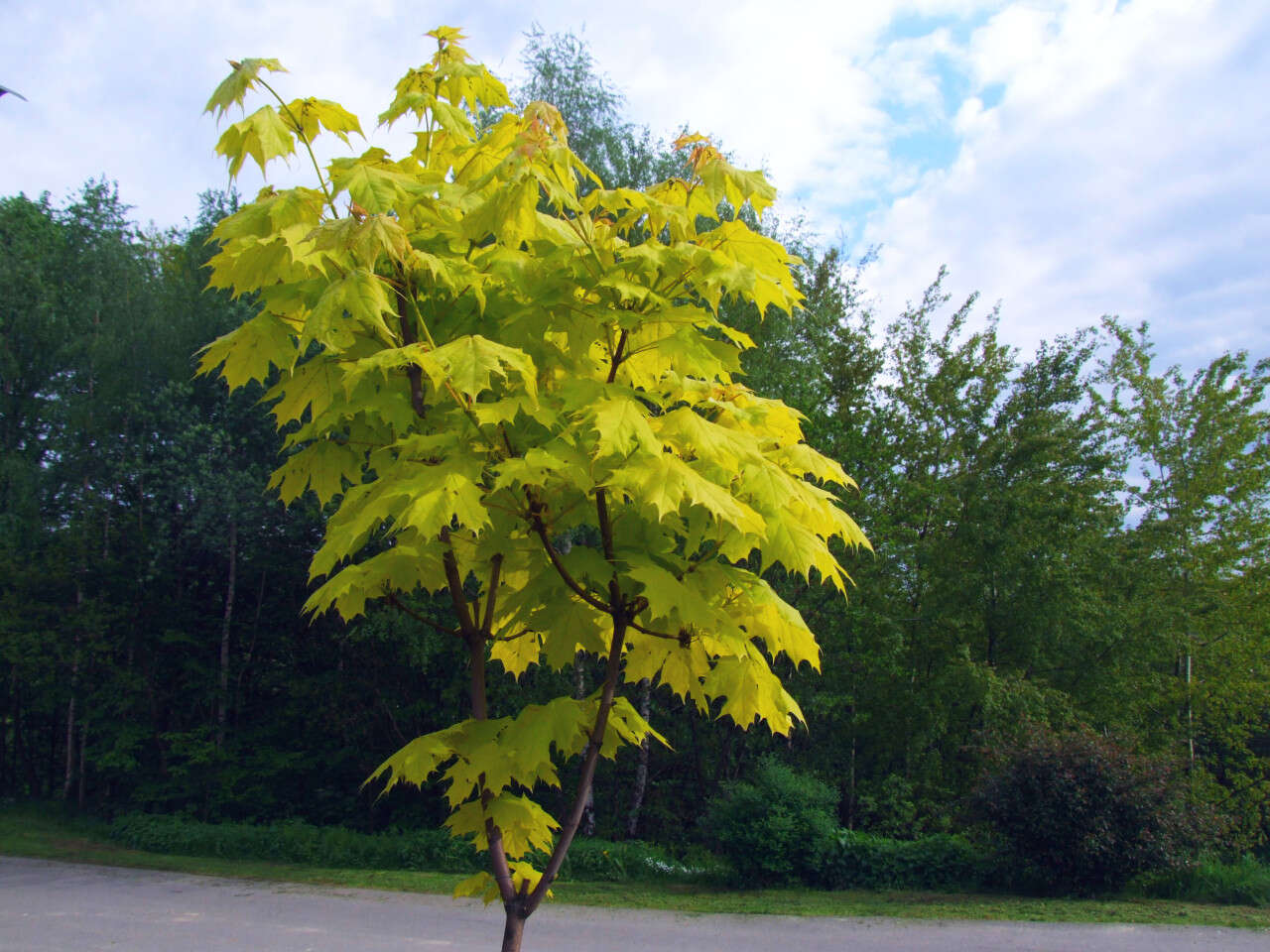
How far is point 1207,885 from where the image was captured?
9.73 meters

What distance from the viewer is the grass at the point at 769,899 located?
8812mm

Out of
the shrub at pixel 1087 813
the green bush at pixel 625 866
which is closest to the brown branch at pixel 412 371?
→ the shrub at pixel 1087 813

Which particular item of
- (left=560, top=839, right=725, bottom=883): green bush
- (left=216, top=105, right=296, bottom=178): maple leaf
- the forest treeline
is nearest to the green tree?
the forest treeline

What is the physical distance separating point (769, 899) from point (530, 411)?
9014mm

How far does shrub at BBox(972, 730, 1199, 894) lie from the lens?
30.7 feet

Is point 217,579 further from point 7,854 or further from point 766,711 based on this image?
point 766,711

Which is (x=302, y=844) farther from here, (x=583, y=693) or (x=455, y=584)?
(x=455, y=584)

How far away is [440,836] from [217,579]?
7093 mm

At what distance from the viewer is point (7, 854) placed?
12.5 meters

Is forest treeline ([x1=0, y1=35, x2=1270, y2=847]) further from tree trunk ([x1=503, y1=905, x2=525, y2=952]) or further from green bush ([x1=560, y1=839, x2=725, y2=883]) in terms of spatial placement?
tree trunk ([x1=503, y1=905, x2=525, y2=952])

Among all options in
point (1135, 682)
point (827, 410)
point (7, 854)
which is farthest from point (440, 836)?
point (1135, 682)

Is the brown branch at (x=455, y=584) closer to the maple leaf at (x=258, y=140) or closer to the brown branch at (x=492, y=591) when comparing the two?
the brown branch at (x=492, y=591)

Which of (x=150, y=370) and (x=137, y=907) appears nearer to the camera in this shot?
(x=137, y=907)

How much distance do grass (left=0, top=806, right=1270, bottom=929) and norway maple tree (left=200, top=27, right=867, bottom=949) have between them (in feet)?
24.9
